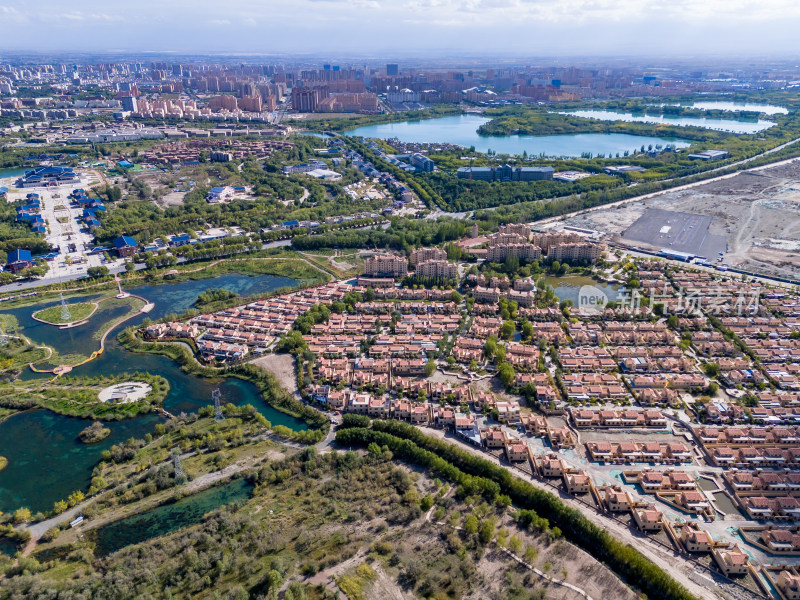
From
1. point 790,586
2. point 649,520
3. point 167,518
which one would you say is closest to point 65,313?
point 167,518

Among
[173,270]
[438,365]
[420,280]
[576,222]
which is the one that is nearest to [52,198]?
[173,270]

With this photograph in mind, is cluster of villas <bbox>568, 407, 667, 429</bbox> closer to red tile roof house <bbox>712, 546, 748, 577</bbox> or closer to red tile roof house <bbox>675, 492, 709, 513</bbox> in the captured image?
red tile roof house <bbox>675, 492, 709, 513</bbox>

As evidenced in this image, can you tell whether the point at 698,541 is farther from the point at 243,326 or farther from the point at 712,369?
the point at 243,326

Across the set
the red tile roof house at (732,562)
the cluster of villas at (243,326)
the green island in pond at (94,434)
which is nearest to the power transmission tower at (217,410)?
the green island in pond at (94,434)

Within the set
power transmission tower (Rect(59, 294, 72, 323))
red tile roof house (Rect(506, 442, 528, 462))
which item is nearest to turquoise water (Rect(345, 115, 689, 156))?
power transmission tower (Rect(59, 294, 72, 323))

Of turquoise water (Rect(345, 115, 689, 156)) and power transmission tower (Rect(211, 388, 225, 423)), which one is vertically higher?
turquoise water (Rect(345, 115, 689, 156))
